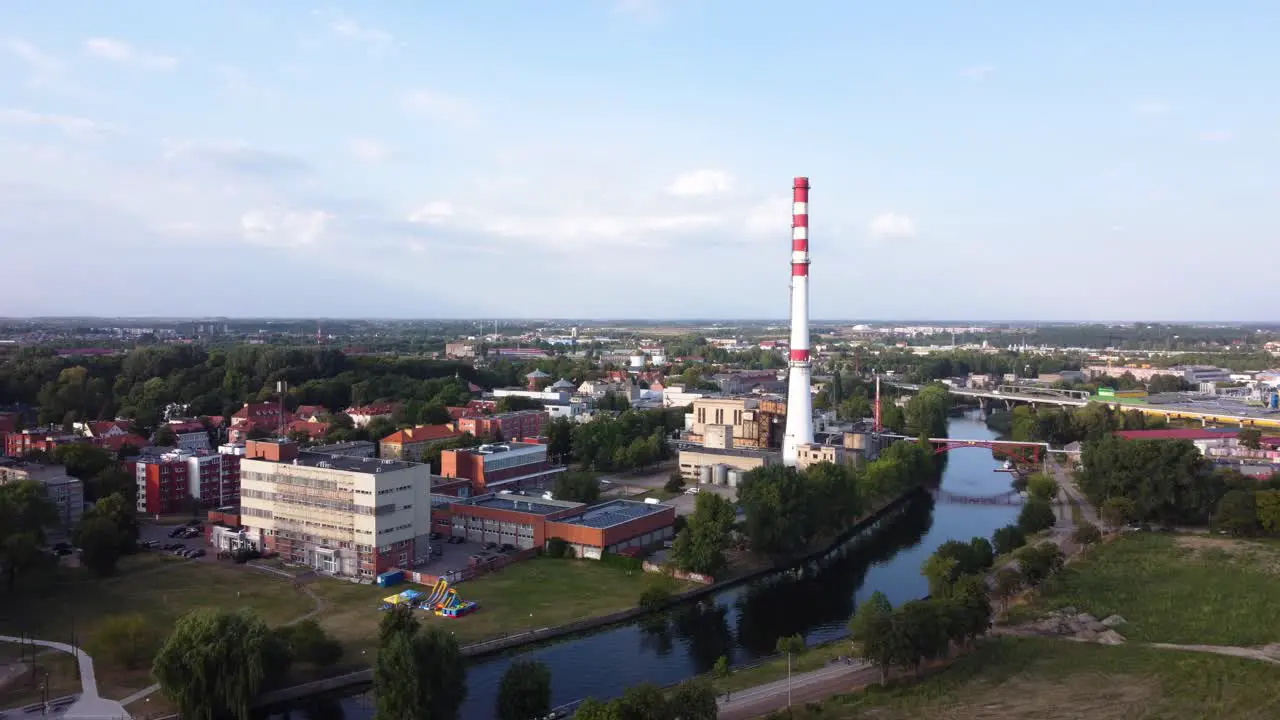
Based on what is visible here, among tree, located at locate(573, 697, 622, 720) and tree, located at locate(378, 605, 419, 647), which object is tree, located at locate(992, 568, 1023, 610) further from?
tree, located at locate(378, 605, 419, 647)

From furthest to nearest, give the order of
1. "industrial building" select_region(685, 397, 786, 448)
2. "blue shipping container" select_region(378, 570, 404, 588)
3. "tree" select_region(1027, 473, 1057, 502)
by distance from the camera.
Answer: "industrial building" select_region(685, 397, 786, 448) → "tree" select_region(1027, 473, 1057, 502) → "blue shipping container" select_region(378, 570, 404, 588)

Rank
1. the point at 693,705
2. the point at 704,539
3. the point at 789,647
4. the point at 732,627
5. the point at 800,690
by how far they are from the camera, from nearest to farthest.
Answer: the point at 693,705 < the point at 800,690 < the point at 789,647 < the point at 732,627 < the point at 704,539

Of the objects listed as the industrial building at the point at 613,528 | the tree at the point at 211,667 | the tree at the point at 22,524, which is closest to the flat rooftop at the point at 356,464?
the industrial building at the point at 613,528

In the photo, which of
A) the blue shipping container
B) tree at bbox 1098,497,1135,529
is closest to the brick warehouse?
the blue shipping container

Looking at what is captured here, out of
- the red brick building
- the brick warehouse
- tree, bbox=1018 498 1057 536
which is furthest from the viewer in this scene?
the red brick building

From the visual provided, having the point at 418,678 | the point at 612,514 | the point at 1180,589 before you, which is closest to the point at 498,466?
the point at 612,514

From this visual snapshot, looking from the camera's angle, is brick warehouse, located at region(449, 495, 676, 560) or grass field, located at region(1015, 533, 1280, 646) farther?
brick warehouse, located at region(449, 495, 676, 560)

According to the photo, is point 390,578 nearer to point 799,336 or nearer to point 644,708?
point 644,708
